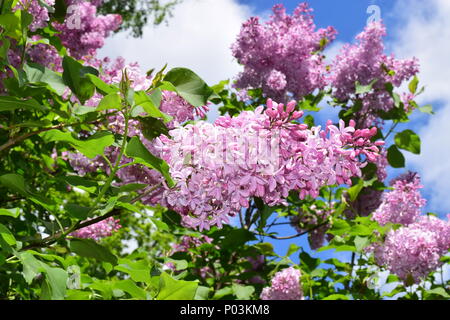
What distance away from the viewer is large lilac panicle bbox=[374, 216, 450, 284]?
354cm

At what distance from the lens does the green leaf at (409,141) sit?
412 centimetres

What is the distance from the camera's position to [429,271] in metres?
3.62

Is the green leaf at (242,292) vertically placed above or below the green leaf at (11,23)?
below

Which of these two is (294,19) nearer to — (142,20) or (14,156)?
(14,156)

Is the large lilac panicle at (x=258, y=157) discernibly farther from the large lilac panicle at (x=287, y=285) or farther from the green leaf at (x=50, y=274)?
the large lilac panicle at (x=287, y=285)

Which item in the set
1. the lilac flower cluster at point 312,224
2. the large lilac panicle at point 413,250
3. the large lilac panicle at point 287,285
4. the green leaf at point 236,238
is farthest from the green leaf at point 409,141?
the green leaf at point 236,238

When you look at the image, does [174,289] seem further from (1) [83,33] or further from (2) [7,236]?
(1) [83,33]

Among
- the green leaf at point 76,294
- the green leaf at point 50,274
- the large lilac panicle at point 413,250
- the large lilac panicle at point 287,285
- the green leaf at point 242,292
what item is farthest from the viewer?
the large lilac panicle at point 287,285

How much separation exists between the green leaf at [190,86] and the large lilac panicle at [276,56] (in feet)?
7.52

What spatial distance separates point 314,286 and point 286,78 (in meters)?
1.55

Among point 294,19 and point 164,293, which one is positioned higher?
point 294,19

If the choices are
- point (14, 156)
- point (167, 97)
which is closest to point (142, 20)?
point (14, 156)

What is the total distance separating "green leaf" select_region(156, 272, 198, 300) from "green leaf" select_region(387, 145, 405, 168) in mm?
2710

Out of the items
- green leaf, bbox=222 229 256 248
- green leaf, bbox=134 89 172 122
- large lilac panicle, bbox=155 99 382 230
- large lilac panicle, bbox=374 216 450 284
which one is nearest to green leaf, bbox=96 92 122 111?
green leaf, bbox=134 89 172 122
